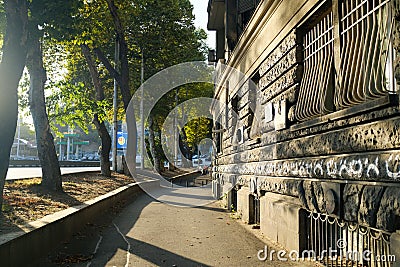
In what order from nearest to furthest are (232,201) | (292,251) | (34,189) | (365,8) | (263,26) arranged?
(365,8) → (292,251) → (263,26) → (34,189) → (232,201)

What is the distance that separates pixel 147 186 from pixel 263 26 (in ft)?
54.3

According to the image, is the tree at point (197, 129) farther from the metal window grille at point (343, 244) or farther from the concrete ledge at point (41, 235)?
the metal window grille at point (343, 244)

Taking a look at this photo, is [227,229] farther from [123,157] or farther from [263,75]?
[123,157]

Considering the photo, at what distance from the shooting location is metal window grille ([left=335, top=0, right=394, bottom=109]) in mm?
5207

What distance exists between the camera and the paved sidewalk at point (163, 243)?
7.73 meters

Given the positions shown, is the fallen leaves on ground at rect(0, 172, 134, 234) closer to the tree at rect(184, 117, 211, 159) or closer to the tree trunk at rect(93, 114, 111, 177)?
the tree trunk at rect(93, 114, 111, 177)

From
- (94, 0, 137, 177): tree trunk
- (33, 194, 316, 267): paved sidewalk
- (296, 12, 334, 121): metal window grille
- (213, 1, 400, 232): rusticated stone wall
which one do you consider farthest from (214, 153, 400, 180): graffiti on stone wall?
(94, 0, 137, 177): tree trunk

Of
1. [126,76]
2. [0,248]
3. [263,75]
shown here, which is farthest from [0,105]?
[126,76]

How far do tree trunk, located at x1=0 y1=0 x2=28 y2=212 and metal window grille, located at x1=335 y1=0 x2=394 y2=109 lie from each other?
5.42 meters

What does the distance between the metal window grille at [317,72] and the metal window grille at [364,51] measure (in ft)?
1.30

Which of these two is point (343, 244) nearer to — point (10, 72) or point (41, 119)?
point (10, 72)

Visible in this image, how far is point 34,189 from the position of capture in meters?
13.6

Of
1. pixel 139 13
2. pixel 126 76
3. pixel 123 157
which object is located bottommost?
pixel 123 157

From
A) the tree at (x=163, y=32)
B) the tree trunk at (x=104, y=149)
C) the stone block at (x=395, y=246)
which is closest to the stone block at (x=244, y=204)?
the stone block at (x=395, y=246)
